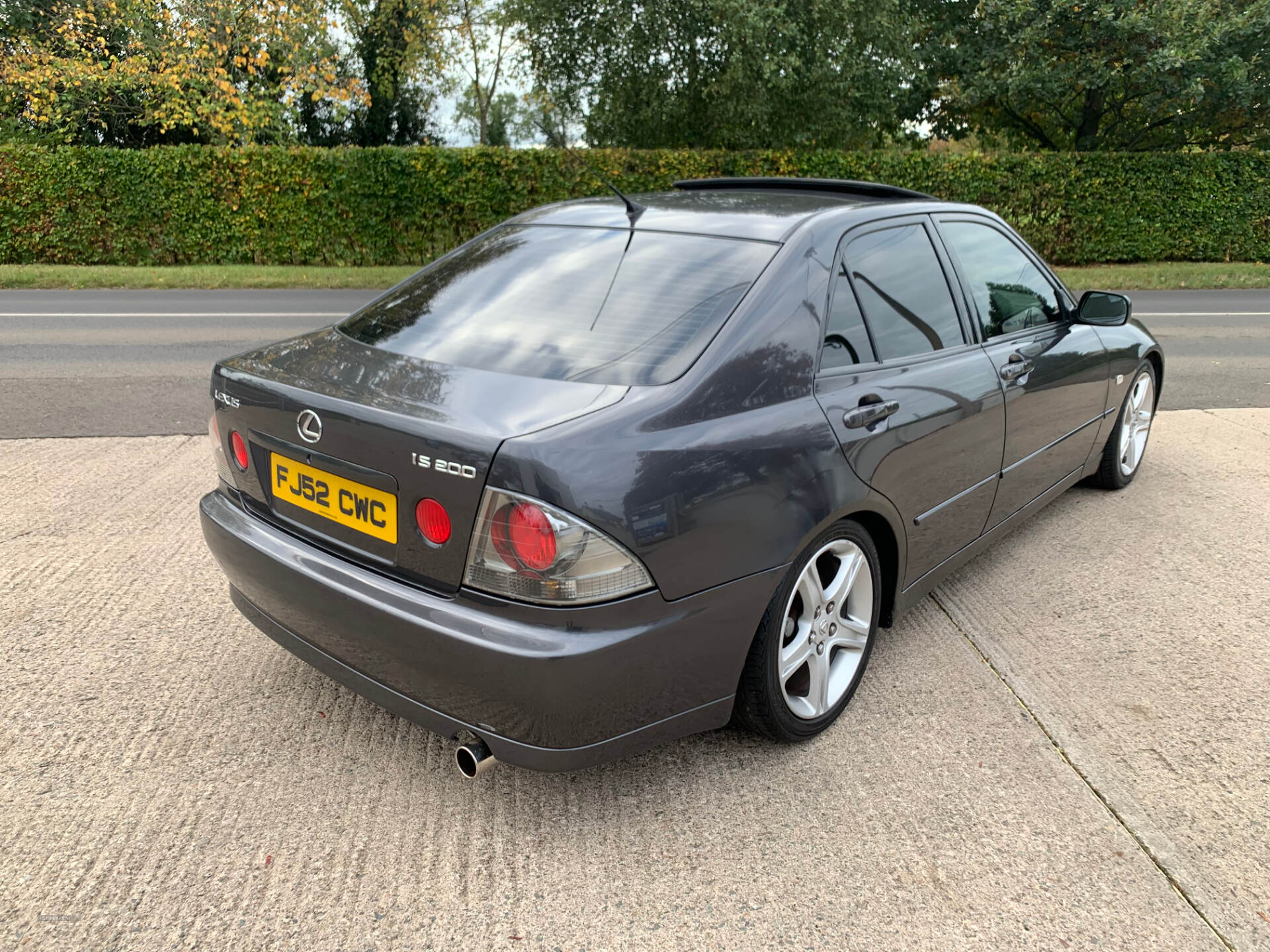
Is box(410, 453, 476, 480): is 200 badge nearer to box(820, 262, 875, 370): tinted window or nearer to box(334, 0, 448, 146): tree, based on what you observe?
box(820, 262, 875, 370): tinted window

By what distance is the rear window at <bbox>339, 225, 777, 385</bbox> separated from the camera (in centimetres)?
247

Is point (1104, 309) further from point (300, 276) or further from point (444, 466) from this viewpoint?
point (300, 276)

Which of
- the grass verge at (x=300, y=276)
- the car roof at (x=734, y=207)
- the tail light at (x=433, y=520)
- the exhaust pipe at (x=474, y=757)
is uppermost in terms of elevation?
the car roof at (x=734, y=207)

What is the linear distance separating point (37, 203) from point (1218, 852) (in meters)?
19.4

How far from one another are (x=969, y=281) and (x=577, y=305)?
1622 millimetres

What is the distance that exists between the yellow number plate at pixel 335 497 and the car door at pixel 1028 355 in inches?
90.0

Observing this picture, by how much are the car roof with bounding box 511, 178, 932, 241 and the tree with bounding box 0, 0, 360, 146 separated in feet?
57.5

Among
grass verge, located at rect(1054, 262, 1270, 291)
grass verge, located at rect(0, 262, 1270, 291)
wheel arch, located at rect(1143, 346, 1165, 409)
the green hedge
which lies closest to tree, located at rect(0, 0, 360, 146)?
the green hedge

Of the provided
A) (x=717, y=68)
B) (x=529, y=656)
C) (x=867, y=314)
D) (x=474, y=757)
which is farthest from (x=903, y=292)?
(x=717, y=68)

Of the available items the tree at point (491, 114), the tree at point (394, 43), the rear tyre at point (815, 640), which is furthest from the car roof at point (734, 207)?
the tree at point (491, 114)

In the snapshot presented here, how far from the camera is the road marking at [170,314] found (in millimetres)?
11195

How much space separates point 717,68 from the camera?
19234mm

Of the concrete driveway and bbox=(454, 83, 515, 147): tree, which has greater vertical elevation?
bbox=(454, 83, 515, 147): tree

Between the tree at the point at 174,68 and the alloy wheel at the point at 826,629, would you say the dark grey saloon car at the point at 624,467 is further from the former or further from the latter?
the tree at the point at 174,68
